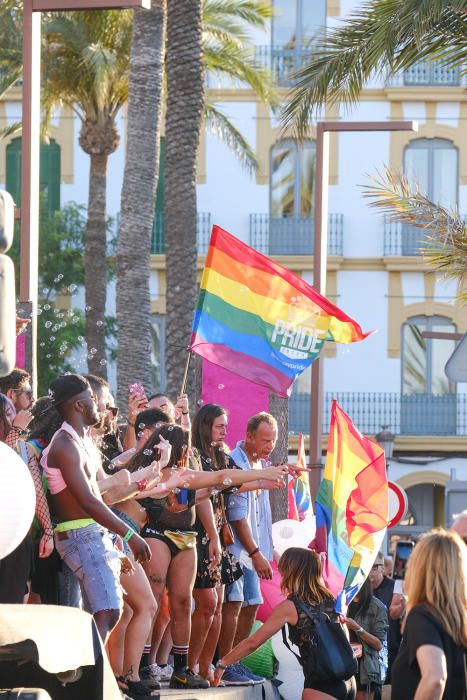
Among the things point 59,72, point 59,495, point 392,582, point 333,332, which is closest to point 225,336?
point 333,332

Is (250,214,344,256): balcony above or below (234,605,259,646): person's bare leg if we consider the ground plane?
above

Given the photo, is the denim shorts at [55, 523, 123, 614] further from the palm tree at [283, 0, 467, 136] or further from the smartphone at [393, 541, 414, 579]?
the smartphone at [393, 541, 414, 579]

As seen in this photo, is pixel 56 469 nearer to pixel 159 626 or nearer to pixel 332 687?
pixel 332 687

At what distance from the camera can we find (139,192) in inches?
912

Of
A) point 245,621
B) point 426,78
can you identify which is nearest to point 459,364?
point 245,621

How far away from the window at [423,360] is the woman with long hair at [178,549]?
93.8ft

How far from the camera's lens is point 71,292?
37062 mm

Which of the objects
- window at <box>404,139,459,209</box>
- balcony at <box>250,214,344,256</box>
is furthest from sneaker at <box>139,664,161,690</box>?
window at <box>404,139,459,209</box>

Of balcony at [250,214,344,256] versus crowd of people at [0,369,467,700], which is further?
balcony at [250,214,344,256]

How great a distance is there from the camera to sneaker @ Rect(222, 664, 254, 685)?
34.4 feet

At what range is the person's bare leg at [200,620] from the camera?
1018 centimetres

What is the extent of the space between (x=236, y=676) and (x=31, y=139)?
4.11 metres

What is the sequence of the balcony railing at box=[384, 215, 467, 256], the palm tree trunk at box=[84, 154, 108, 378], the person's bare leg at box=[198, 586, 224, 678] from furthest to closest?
the balcony railing at box=[384, 215, 467, 256] < the palm tree trunk at box=[84, 154, 108, 378] < the person's bare leg at box=[198, 586, 224, 678]

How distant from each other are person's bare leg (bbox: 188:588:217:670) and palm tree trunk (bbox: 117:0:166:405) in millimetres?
13122
